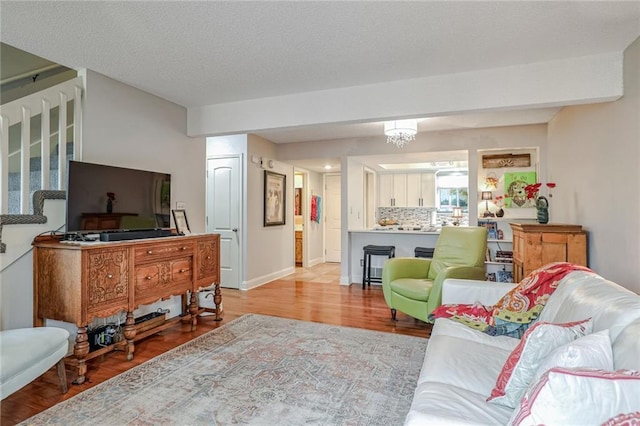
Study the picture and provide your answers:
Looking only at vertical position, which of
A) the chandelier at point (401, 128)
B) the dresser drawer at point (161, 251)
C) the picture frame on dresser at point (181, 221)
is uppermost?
the chandelier at point (401, 128)

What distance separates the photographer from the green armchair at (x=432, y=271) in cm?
321

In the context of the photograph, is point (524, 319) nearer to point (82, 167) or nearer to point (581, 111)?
point (581, 111)

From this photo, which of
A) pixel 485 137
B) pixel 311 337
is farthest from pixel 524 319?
pixel 485 137

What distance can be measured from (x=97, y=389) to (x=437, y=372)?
2125mm

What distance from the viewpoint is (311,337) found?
3.16 m

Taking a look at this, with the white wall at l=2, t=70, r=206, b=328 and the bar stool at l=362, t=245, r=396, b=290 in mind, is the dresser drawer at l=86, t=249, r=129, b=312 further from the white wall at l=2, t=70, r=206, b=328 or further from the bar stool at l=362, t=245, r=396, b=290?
the bar stool at l=362, t=245, r=396, b=290

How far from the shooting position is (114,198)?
2859 mm

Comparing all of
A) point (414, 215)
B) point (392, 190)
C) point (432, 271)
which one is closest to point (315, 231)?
point (392, 190)

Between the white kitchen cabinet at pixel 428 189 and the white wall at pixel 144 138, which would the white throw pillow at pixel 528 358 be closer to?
the white wall at pixel 144 138

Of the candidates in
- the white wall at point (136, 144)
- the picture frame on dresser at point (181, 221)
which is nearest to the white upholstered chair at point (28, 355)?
the white wall at point (136, 144)

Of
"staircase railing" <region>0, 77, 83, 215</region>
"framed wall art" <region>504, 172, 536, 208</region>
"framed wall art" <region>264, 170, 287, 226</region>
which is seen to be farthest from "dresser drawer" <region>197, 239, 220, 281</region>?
"framed wall art" <region>504, 172, 536, 208</region>

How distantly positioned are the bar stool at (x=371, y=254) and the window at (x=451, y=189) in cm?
228

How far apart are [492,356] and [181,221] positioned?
10.5 ft

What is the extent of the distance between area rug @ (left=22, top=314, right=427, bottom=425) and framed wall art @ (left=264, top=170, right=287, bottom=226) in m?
2.74
